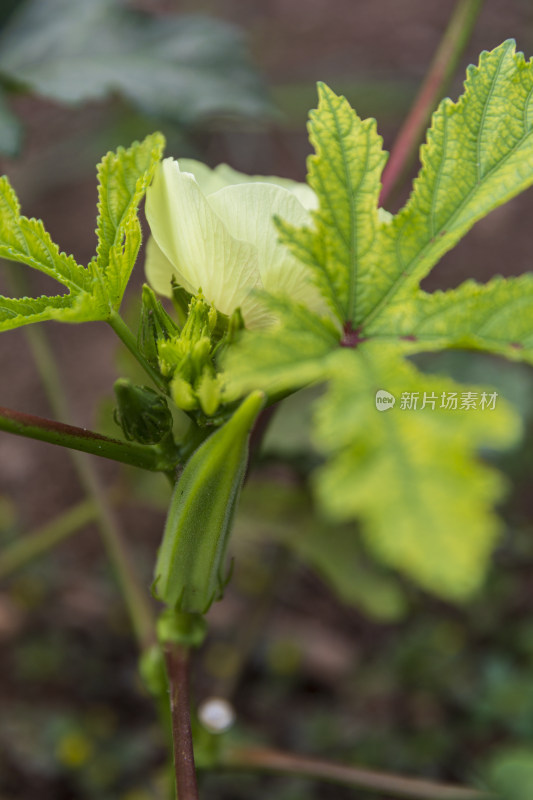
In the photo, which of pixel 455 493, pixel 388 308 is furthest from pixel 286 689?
pixel 455 493

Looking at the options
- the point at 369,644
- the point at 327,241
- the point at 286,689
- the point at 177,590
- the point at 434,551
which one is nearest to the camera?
the point at 434,551

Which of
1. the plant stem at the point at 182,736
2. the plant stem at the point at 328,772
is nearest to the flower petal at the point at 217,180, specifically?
the plant stem at the point at 182,736

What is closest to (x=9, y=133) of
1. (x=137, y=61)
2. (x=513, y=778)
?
(x=137, y=61)

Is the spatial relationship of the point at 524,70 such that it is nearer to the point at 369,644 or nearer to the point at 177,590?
the point at 177,590

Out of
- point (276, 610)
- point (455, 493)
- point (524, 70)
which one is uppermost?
point (524, 70)

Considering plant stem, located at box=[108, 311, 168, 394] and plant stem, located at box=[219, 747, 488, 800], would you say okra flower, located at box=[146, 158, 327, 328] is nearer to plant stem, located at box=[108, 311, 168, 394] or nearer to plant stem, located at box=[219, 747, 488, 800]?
plant stem, located at box=[108, 311, 168, 394]

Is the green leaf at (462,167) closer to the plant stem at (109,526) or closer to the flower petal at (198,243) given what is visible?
the flower petal at (198,243)

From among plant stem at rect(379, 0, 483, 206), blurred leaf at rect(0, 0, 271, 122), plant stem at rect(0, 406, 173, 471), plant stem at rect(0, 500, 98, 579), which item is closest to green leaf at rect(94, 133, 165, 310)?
plant stem at rect(0, 406, 173, 471)
